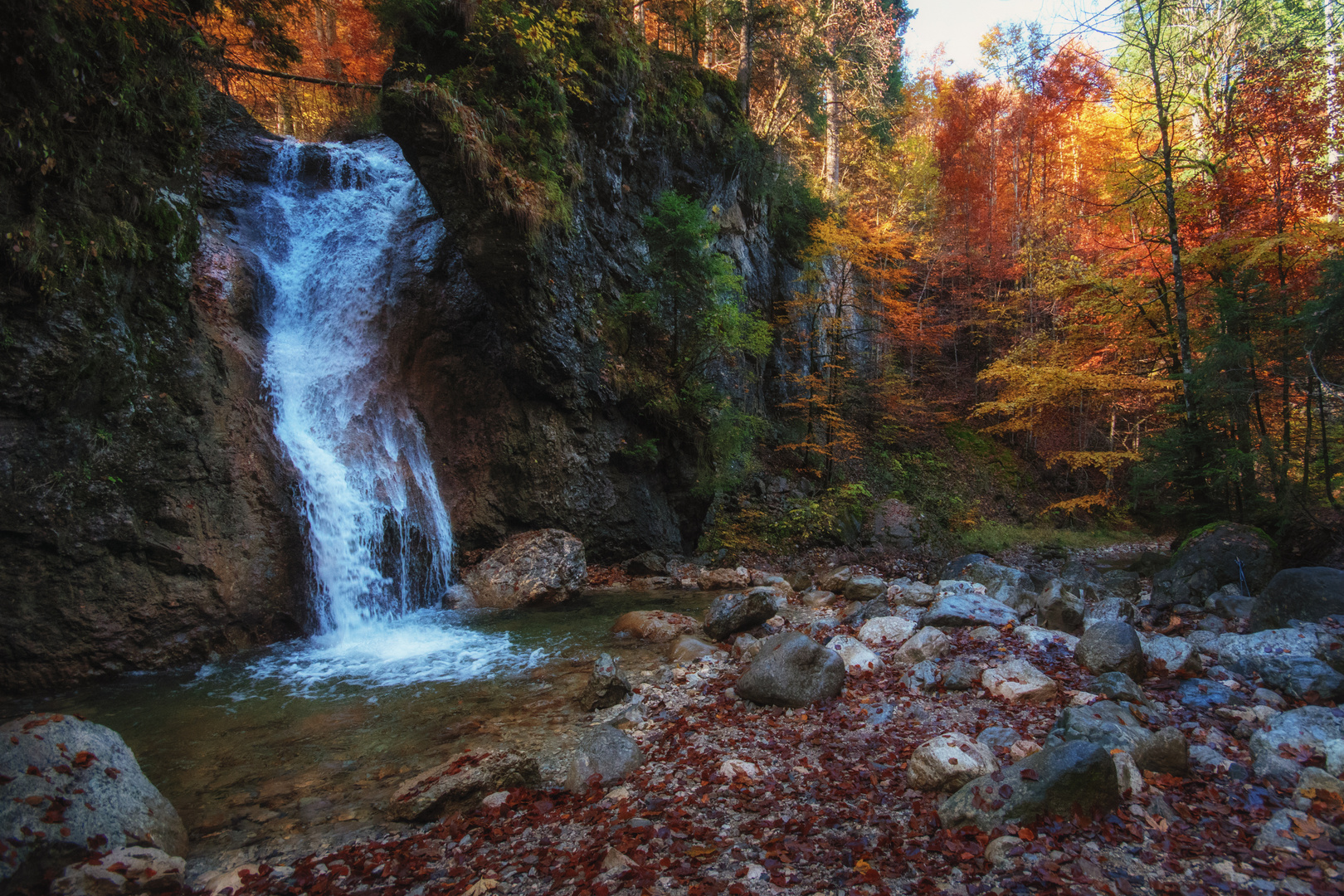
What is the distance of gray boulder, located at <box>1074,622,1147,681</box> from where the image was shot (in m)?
4.91

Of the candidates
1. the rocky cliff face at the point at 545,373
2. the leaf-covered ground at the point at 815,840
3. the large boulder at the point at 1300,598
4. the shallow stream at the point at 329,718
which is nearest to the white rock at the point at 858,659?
the leaf-covered ground at the point at 815,840

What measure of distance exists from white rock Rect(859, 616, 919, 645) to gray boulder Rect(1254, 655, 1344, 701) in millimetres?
2809

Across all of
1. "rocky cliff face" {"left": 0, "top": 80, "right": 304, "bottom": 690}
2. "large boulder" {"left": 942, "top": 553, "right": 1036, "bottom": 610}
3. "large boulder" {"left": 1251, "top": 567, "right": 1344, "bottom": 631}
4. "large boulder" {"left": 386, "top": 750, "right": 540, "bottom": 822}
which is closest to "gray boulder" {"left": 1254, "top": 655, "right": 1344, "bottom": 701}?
"large boulder" {"left": 1251, "top": 567, "right": 1344, "bottom": 631}

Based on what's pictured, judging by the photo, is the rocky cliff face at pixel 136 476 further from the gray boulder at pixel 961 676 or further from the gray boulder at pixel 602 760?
the gray boulder at pixel 961 676

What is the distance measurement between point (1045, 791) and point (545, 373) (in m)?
8.98

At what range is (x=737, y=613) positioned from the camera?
283 inches

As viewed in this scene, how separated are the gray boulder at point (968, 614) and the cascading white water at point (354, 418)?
5.31m

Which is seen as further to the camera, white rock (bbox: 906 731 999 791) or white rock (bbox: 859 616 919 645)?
white rock (bbox: 859 616 919 645)

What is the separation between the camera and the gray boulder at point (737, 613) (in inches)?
281

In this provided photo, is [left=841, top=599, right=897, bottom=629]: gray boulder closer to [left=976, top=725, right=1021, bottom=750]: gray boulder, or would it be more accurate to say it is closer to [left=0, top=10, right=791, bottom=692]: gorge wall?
[left=976, top=725, right=1021, bottom=750]: gray boulder

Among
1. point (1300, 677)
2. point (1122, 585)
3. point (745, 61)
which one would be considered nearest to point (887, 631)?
point (1300, 677)

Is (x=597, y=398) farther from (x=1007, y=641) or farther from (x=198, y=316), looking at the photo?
(x=1007, y=641)

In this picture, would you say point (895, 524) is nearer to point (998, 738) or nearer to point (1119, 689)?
point (1119, 689)

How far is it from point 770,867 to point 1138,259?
15749 mm
